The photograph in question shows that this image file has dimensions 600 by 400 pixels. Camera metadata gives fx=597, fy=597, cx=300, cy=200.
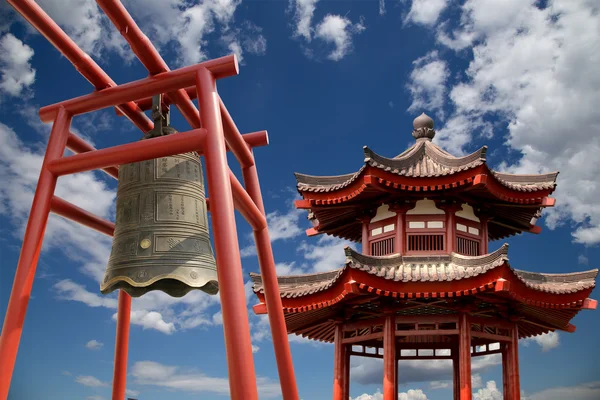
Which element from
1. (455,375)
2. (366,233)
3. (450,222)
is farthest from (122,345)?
(455,375)

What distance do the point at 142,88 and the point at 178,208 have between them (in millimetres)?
1447

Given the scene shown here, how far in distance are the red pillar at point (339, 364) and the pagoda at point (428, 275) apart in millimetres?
26

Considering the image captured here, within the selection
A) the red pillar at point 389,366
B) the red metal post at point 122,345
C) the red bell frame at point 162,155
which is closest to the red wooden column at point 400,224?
the red pillar at point 389,366

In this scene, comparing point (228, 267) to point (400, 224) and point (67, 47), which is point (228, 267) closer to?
point (67, 47)

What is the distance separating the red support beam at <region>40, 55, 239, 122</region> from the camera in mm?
6660

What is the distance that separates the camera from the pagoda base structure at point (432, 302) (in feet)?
44.3

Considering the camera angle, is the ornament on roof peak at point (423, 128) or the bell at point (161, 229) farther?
the ornament on roof peak at point (423, 128)

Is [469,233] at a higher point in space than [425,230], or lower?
higher

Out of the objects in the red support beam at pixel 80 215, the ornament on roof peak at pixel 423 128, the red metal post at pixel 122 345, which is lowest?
the red metal post at pixel 122 345

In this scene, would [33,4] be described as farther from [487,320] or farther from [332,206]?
[487,320]

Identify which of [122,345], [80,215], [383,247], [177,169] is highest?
[383,247]

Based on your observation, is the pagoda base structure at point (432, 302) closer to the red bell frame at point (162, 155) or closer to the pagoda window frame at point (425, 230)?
the pagoda window frame at point (425, 230)

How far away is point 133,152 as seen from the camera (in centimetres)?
643

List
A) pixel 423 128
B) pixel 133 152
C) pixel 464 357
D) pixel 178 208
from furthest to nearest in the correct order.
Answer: pixel 423 128
pixel 464 357
pixel 178 208
pixel 133 152
